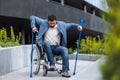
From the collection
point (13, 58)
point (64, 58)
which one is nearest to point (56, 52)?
point (64, 58)

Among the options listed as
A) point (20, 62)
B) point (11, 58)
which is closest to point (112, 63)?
point (11, 58)

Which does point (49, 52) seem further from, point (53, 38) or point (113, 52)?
point (113, 52)

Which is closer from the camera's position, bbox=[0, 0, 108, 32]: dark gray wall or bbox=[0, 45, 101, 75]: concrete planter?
bbox=[0, 45, 101, 75]: concrete planter

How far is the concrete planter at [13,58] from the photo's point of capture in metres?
10.9

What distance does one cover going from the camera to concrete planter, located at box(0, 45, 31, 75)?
10.9 metres

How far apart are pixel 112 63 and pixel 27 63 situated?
11.5 metres

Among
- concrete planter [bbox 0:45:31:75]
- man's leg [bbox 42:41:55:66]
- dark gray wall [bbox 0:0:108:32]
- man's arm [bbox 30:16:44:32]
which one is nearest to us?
man's leg [bbox 42:41:55:66]

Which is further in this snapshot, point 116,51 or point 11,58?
point 11,58

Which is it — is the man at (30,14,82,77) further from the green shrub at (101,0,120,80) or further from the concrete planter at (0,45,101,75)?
the green shrub at (101,0,120,80)

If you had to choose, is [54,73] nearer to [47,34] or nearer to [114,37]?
[47,34]

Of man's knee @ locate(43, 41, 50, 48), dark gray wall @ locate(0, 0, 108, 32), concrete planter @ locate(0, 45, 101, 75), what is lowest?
concrete planter @ locate(0, 45, 101, 75)

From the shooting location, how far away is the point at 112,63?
175 centimetres

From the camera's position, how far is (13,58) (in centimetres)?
1184

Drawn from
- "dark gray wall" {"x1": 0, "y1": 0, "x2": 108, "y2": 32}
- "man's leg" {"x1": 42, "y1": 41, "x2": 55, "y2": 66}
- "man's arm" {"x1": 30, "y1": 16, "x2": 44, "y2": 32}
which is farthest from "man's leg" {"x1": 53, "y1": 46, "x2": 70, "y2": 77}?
"dark gray wall" {"x1": 0, "y1": 0, "x2": 108, "y2": 32}
